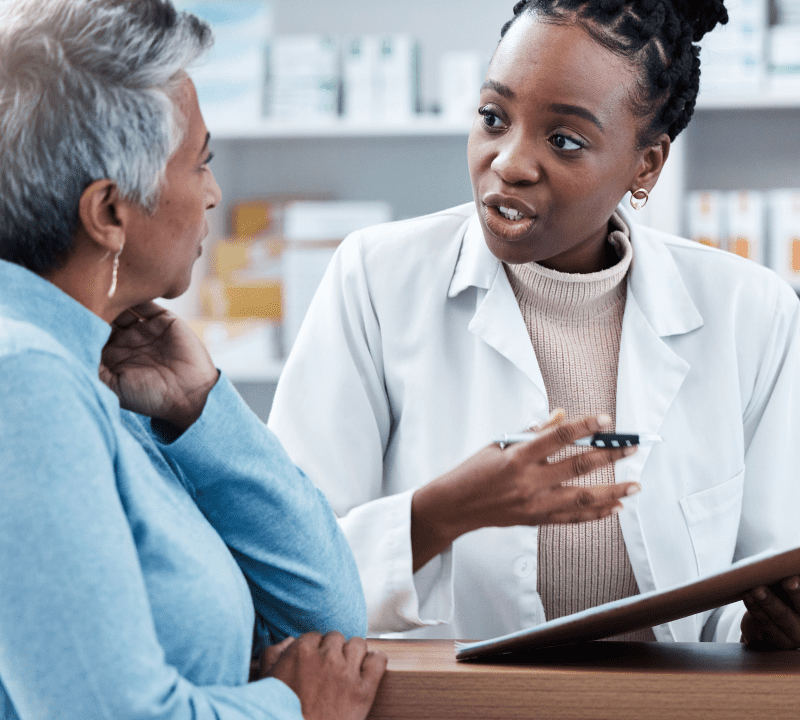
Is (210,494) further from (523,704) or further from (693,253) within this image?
(693,253)

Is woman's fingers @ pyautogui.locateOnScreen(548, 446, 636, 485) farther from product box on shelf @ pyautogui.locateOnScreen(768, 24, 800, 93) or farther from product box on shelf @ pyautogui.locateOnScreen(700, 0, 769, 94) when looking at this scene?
product box on shelf @ pyautogui.locateOnScreen(768, 24, 800, 93)

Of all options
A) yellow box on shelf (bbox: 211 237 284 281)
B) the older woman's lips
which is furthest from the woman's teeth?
yellow box on shelf (bbox: 211 237 284 281)

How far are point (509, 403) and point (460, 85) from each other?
1.41 metres

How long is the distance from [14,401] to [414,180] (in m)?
2.26

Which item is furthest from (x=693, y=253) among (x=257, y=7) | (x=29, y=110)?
(x=257, y=7)

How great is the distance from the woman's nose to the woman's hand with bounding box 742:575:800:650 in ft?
1.76

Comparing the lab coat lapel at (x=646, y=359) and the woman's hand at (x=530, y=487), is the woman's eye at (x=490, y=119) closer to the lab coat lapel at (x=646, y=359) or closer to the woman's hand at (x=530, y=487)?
the lab coat lapel at (x=646, y=359)

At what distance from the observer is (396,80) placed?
2.39 metres

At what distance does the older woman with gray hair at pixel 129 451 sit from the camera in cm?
56

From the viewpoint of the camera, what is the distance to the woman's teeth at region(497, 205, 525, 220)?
43.9 inches

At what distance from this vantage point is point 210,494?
82 cm

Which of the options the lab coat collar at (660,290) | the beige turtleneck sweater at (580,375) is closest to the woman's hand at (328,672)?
the beige turtleneck sweater at (580,375)

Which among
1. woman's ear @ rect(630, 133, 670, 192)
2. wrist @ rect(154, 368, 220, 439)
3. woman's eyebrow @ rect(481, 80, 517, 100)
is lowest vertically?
wrist @ rect(154, 368, 220, 439)

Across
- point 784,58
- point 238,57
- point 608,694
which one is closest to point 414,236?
point 608,694
